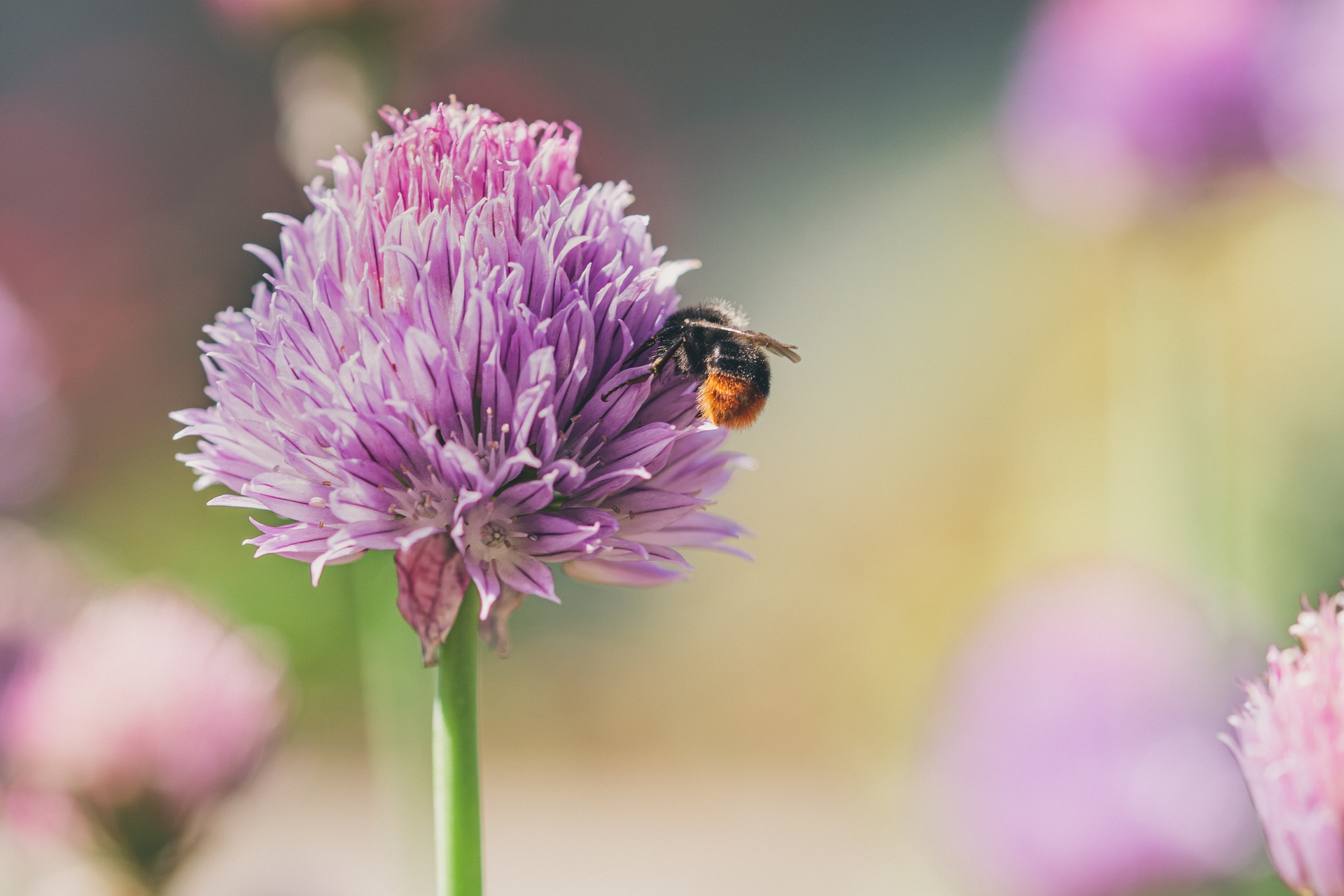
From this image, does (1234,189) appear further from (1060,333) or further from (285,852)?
(285,852)

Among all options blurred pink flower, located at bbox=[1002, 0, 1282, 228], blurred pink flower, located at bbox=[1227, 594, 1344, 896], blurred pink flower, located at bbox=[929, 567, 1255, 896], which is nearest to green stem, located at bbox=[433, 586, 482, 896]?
blurred pink flower, located at bbox=[1227, 594, 1344, 896]

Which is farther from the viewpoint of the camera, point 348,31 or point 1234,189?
point 1234,189

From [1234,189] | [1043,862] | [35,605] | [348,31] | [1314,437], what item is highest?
[348,31]

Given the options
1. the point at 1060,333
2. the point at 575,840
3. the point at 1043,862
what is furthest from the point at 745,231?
the point at 1043,862

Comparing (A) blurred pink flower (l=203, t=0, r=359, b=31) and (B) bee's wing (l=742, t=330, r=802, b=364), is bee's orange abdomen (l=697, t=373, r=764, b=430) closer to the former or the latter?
(B) bee's wing (l=742, t=330, r=802, b=364)

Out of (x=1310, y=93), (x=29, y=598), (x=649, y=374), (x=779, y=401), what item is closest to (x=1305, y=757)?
(x=649, y=374)

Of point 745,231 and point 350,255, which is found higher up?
point 745,231

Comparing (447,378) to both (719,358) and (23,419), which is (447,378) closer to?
(719,358)
